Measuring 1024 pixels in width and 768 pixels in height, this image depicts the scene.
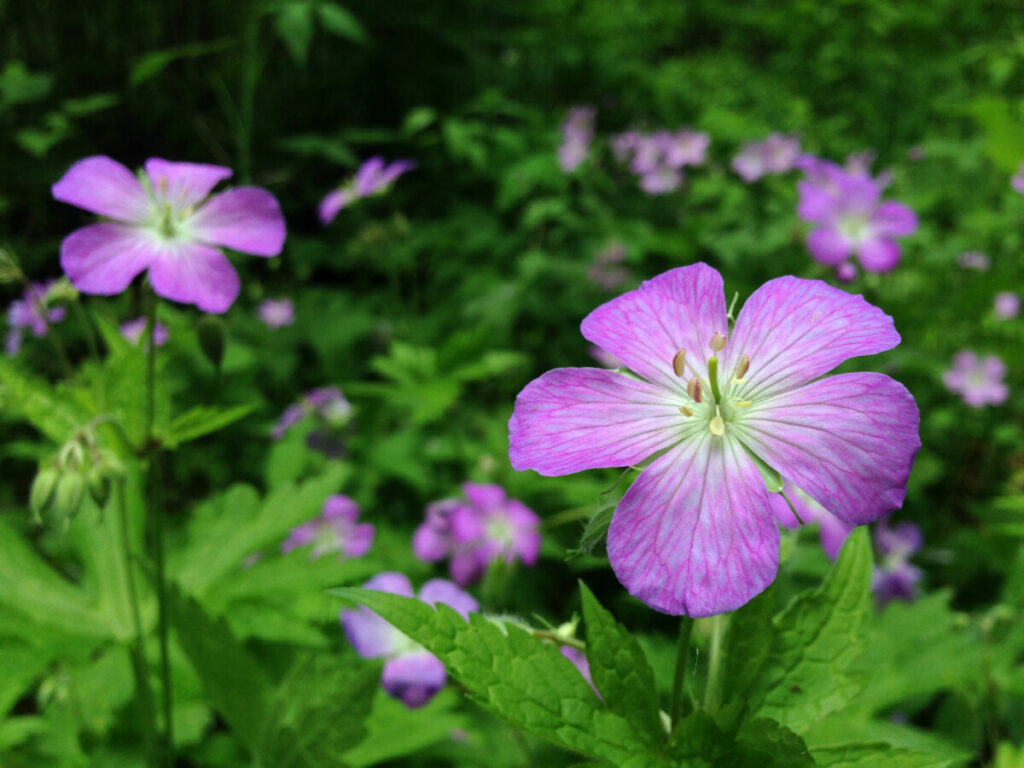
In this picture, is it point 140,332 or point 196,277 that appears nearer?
point 196,277

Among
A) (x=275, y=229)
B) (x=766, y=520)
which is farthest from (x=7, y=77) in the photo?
(x=766, y=520)

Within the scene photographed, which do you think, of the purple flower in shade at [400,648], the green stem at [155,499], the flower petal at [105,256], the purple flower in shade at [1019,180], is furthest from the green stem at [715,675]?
the purple flower in shade at [1019,180]

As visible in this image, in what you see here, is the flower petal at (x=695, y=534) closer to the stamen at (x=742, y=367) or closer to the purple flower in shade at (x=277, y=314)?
the stamen at (x=742, y=367)

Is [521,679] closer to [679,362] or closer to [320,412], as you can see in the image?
[679,362]

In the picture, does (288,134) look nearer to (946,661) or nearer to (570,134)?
(570,134)

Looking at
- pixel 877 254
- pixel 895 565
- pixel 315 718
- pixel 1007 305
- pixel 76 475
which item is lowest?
pixel 895 565

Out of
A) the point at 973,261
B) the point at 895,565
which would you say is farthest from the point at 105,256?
the point at 973,261
